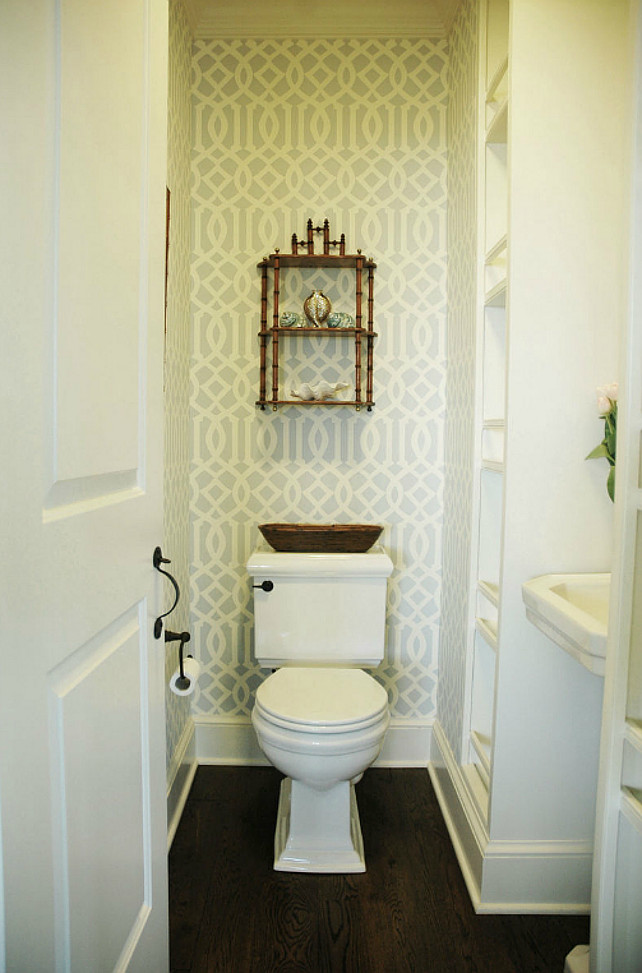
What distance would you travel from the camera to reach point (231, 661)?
108 inches

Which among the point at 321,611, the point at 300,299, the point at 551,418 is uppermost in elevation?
the point at 300,299

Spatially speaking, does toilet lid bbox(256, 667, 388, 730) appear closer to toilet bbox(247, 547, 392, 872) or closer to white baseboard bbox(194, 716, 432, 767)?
toilet bbox(247, 547, 392, 872)

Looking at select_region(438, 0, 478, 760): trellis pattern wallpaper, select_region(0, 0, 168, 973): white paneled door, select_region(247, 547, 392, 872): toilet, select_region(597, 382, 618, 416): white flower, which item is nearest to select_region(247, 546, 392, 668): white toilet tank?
select_region(247, 547, 392, 872): toilet

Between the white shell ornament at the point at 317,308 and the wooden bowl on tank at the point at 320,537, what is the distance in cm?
74

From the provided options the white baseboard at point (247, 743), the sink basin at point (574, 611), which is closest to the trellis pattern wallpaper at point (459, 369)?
the white baseboard at point (247, 743)

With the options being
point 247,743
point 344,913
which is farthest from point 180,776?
point 344,913

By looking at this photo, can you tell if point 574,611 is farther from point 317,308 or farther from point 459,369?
point 317,308

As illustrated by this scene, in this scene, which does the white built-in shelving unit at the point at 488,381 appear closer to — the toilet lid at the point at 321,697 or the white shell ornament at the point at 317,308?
the toilet lid at the point at 321,697

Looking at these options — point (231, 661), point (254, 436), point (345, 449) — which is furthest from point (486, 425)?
point (231, 661)

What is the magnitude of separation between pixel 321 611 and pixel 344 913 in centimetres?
91

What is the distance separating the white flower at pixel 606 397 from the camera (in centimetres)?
171

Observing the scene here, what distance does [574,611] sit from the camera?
4.99ft

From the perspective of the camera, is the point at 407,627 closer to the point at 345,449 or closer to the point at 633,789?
the point at 345,449

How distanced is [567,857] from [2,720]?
5.55 ft
